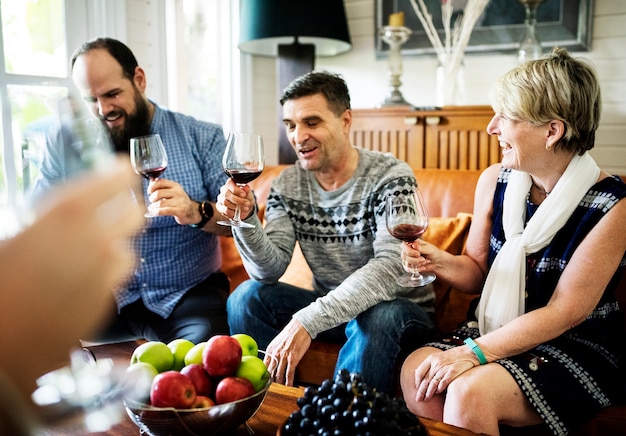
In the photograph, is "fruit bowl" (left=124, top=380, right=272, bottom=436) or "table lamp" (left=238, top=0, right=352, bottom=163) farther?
"table lamp" (left=238, top=0, right=352, bottom=163)

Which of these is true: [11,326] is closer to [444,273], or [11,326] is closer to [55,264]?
[55,264]

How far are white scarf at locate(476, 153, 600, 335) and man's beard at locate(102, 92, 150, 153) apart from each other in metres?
1.26

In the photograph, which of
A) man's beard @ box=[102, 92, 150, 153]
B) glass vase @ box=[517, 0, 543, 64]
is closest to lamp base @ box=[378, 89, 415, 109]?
glass vase @ box=[517, 0, 543, 64]

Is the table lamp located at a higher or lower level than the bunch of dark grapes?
higher

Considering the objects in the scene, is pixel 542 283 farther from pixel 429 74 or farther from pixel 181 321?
pixel 429 74

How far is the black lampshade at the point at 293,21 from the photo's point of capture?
3.03m

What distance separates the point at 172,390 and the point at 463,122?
7.51 ft

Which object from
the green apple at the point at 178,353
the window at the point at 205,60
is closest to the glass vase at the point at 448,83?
the window at the point at 205,60

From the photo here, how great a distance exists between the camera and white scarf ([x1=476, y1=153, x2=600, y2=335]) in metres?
1.52

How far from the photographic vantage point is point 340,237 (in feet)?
6.25

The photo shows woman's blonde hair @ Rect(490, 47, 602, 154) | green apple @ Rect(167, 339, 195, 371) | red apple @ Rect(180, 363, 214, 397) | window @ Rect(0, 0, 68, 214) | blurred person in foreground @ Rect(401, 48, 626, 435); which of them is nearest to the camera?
red apple @ Rect(180, 363, 214, 397)

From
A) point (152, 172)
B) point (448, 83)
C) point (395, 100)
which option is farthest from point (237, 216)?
point (448, 83)

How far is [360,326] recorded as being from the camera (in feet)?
5.42

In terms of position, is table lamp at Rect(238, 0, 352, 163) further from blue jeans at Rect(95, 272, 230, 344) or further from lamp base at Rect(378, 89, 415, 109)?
blue jeans at Rect(95, 272, 230, 344)
